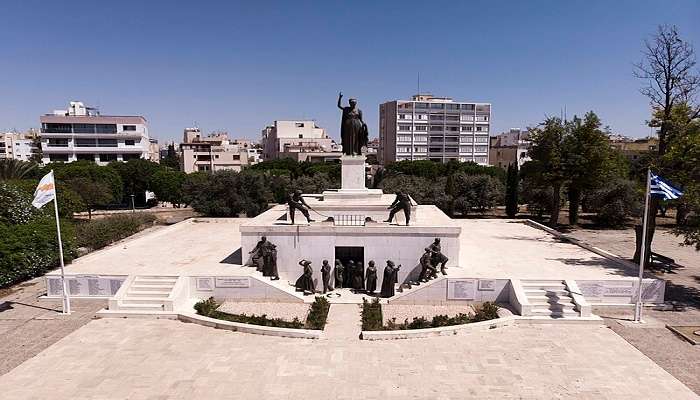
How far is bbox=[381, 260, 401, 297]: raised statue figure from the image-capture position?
1666 cm

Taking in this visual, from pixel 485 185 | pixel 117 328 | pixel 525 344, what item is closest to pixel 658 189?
pixel 525 344

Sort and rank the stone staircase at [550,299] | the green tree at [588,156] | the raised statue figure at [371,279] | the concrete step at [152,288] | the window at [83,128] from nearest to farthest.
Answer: the stone staircase at [550,299], the concrete step at [152,288], the raised statue figure at [371,279], the green tree at [588,156], the window at [83,128]

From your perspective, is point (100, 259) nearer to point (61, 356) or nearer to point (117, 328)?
point (117, 328)

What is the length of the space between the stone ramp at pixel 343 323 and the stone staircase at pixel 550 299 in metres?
6.29

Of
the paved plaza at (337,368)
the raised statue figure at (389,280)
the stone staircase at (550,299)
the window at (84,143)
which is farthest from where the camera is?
the window at (84,143)

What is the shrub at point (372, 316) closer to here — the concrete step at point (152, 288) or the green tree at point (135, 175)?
the concrete step at point (152, 288)

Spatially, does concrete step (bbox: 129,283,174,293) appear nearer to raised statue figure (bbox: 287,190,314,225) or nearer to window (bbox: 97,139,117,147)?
raised statue figure (bbox: 287,190,314,225)

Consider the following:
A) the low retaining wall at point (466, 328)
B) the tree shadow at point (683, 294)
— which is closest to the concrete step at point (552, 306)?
the low retaining wall at point (466, 328)

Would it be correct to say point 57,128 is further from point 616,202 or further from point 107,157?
point 616,202

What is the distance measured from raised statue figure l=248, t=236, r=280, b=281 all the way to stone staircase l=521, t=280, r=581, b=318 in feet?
33.2

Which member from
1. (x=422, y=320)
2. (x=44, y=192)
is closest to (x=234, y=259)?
(x=44, y=192)

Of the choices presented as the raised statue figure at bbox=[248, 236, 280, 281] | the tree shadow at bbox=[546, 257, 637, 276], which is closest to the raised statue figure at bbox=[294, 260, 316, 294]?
the raised statue figure at bbox=[248, 236, 280, 281]

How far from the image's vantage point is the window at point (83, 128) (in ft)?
219

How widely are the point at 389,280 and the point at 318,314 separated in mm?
3541
